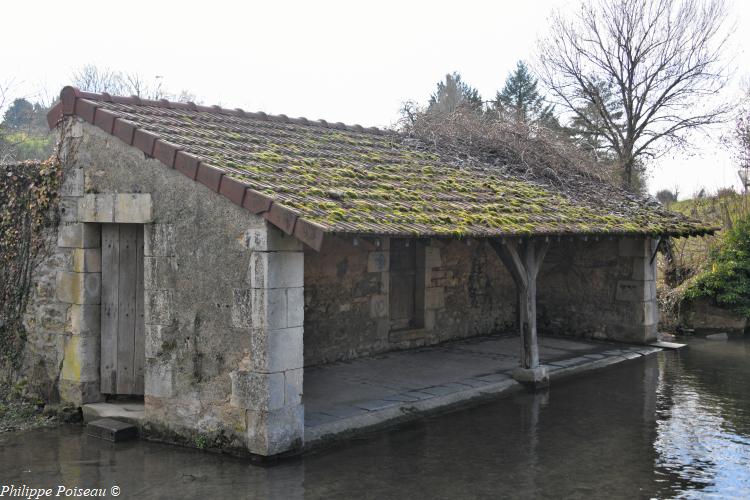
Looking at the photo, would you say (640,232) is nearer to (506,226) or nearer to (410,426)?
(506,226)

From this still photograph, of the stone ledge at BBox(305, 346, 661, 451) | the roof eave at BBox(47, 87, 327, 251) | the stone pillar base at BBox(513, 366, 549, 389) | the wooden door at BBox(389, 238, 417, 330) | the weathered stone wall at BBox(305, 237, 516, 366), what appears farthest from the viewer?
the wooden door at BBox(389, 238, 417, 330)

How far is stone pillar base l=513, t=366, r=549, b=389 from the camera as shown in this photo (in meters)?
8.81

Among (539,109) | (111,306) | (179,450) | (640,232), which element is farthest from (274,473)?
(539,109)

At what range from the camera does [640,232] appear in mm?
10086

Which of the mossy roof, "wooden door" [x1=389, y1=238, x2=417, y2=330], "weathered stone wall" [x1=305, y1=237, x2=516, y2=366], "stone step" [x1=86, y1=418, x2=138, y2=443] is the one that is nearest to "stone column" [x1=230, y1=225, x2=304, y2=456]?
the mossy roof

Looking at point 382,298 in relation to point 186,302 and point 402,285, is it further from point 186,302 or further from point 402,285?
point 186,302

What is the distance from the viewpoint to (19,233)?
25.4ft

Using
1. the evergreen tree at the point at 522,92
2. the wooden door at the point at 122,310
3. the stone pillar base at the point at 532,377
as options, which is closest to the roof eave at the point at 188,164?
the wooden door at the point at 122,310

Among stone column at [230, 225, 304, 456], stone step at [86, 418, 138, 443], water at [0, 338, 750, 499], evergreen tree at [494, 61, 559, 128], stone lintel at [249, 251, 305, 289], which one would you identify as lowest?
water at [0, 338, 750, 499]

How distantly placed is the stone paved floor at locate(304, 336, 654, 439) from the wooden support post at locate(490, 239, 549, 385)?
1.21 feet

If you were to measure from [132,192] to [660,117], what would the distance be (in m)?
15.9

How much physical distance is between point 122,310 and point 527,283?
473cm

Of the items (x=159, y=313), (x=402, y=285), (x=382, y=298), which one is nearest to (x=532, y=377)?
(x=382, y=298)

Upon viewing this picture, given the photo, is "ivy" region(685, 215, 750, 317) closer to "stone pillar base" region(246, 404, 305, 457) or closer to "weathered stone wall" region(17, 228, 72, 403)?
"stone pillar base" region(246, 404, 305, 457)
